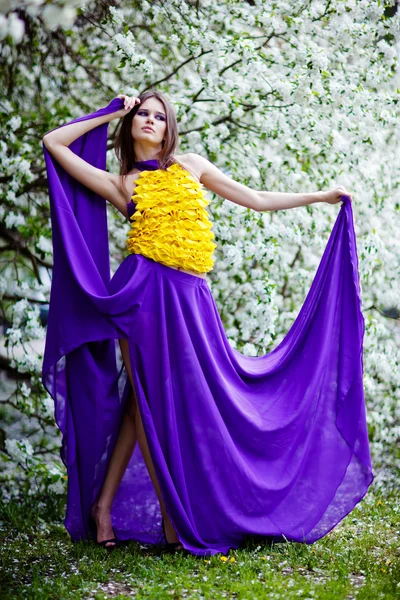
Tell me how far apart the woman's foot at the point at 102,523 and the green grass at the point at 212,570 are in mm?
51

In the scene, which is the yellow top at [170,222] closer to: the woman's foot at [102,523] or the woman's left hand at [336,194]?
the woman's left hand at [336,194]

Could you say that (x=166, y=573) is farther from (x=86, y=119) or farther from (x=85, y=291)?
(x=86, y=119)

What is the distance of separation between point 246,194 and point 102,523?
4.69 ft

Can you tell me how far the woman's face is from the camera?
3041mm

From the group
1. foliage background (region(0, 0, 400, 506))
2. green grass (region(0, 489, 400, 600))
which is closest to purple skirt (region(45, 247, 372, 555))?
green grass (region(0, 489, 400, 600))

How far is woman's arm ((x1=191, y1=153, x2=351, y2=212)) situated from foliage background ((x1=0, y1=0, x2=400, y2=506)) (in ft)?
2.03

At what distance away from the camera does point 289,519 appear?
304 cm

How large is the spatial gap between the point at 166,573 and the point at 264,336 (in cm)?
151

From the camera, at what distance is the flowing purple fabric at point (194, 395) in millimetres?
2943

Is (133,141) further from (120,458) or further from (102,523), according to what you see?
(102,523)

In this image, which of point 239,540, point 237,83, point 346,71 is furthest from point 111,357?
point 346,71

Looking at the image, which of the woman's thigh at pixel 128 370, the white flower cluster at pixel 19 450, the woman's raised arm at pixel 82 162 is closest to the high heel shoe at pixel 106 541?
the woman's thigh at pixel 128 370

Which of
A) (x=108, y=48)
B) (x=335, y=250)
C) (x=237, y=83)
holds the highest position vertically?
(x=108, y=48)

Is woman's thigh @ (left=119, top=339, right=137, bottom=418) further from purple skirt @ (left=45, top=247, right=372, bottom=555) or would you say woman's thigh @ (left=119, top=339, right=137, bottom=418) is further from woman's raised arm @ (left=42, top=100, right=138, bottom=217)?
woman's raised arm @ (left=42, top=100, right=138, bottom=217)
